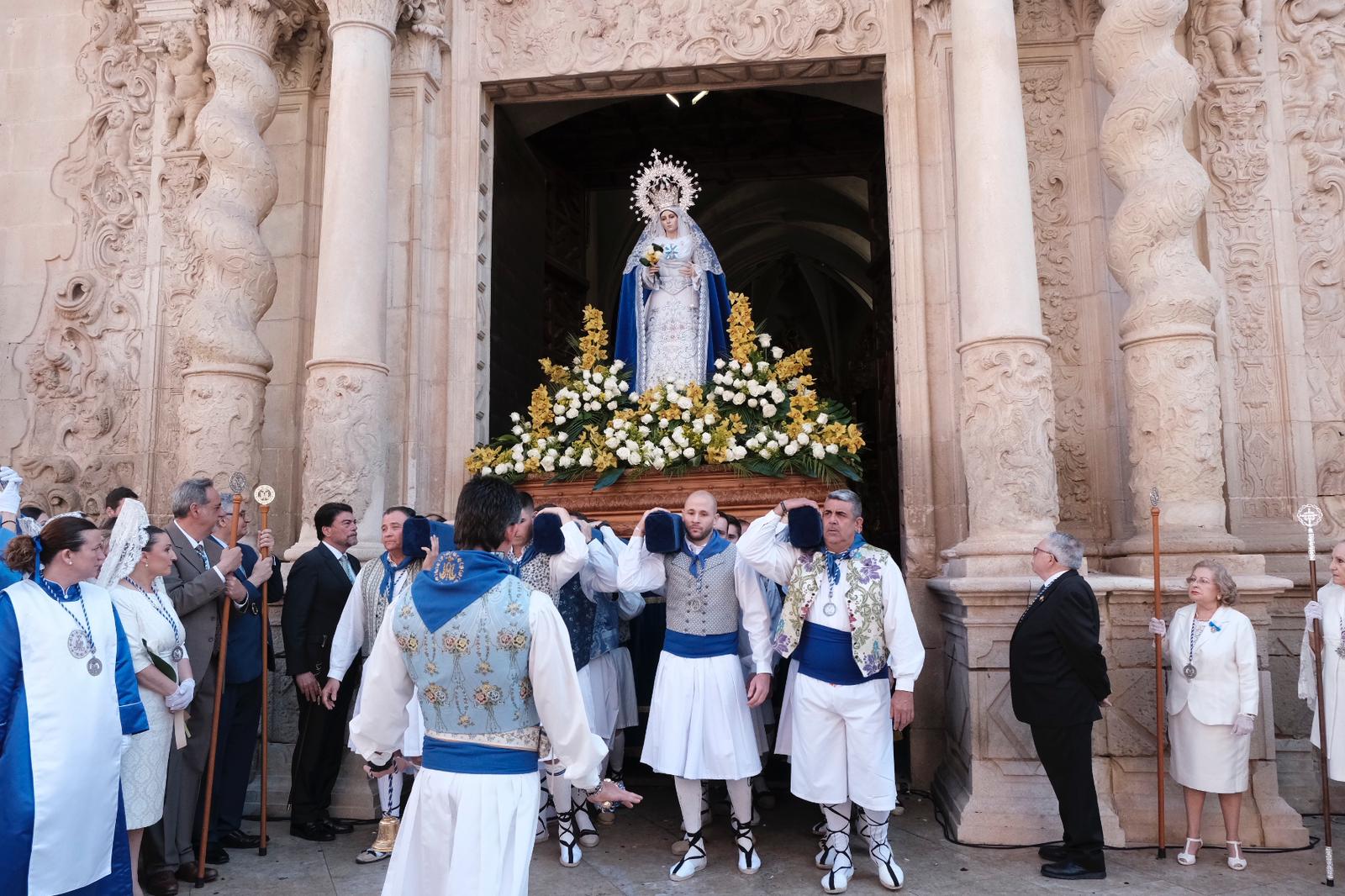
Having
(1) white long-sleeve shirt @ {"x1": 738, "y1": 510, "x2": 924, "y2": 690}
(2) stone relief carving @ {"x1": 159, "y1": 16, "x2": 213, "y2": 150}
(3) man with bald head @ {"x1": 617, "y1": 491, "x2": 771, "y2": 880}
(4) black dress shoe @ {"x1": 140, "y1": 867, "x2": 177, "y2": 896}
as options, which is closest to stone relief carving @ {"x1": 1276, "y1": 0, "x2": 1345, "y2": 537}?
(1) white long-sleeve shirt @ {"x1": 738, "y1": 510, "x2": 924, "y2": 690}

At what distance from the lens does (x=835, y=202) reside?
1861 centimetres

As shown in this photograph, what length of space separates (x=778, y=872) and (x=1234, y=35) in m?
6.97

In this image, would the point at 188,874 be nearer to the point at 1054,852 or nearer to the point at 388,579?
the point at 388,579

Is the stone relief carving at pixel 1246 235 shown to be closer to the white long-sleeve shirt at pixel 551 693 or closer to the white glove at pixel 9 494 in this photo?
the white long-sleeve shirt at pixel 551 693

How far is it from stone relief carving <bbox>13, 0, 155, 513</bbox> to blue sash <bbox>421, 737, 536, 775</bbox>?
21.0ft

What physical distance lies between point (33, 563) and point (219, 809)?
2296mm

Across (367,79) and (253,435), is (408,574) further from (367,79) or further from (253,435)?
(367,79)

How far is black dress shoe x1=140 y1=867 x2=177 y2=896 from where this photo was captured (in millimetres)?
4746

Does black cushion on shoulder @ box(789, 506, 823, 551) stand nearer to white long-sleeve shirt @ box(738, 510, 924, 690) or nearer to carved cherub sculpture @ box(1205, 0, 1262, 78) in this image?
white long-sleeve shirt @ box(738, 510, 924, 690)

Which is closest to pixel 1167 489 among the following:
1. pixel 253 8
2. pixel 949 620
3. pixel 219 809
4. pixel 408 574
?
pixel 949 620

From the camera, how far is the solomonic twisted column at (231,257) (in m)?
7.00

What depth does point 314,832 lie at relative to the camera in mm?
5656

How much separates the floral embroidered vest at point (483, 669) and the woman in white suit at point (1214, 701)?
3.79 metres

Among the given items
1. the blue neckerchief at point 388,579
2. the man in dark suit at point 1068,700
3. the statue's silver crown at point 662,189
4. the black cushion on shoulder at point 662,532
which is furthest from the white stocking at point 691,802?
the statue's silver crown at point 662,189
